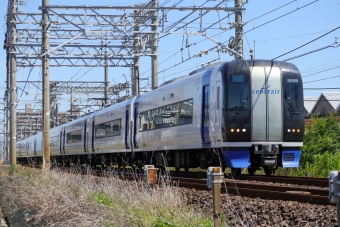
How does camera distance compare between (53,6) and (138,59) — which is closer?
(53,6)

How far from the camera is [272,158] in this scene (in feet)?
55.9

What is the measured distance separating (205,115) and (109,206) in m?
8.04

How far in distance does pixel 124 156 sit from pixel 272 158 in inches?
451

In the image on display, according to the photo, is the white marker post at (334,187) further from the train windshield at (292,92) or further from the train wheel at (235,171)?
the train wheel at (235,171)

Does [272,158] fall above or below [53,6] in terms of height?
below

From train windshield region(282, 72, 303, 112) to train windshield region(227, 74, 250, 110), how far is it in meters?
1.03

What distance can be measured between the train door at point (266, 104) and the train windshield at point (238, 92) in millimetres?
169

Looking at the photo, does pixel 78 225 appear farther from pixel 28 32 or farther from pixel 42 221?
pixel 28 32

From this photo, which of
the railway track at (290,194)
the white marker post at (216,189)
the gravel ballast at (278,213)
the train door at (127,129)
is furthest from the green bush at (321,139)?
the white marker post at (216,189)

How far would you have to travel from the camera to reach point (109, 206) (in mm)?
10477

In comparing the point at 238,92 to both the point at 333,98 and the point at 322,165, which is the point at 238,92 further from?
the point at 333,98

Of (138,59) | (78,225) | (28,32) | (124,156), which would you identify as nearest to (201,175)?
(124,156)

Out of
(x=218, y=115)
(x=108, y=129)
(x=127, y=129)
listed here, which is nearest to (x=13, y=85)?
(x=108, y=129)

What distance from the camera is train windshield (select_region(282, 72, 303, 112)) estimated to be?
17.5 meters
